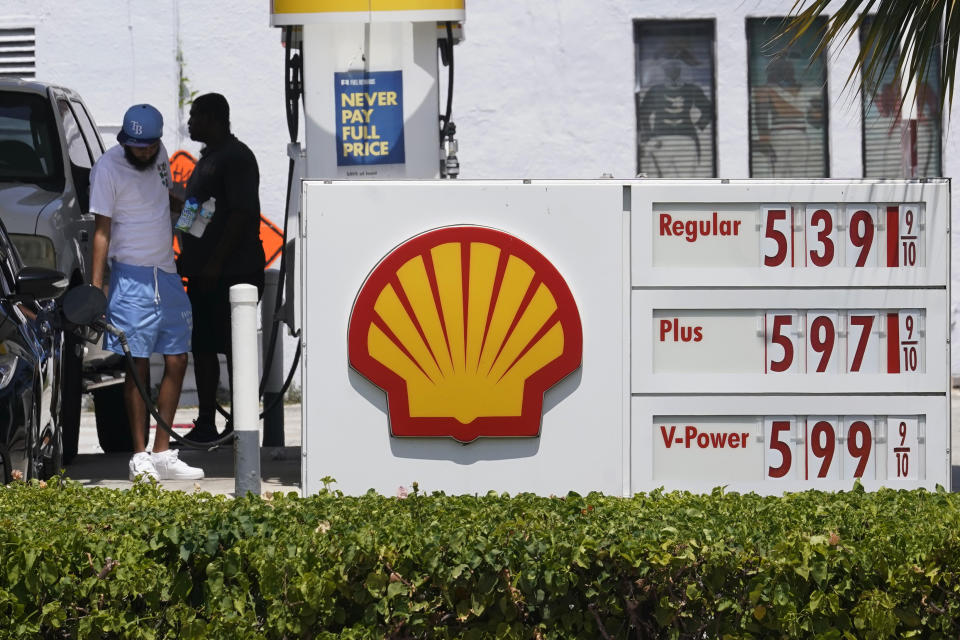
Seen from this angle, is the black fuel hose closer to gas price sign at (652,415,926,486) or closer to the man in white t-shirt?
the man in white t-shirt

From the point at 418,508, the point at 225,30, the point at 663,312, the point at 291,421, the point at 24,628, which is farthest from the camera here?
the point at 225,30

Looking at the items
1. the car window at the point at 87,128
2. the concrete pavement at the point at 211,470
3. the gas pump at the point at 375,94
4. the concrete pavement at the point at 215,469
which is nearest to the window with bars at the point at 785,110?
the concrete pavement at the point at 215,469

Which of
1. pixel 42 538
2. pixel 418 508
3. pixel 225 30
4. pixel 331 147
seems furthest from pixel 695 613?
pixel 225 30

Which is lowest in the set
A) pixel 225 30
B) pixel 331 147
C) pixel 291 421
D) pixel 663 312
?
pixel 291 421

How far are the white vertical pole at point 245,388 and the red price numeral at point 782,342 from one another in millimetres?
1964

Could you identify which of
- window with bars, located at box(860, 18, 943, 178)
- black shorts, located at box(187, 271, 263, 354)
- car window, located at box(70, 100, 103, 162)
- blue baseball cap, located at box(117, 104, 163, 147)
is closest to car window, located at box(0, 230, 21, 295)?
blue baseball cap, located at box(117, 104, 163, 147)

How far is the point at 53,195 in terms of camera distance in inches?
344

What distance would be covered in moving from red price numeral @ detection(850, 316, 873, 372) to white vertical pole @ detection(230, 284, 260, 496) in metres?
2.27

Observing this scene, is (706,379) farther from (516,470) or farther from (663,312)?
(516,470)

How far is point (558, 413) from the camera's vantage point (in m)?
5.95

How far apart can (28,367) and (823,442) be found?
3333 millimetres

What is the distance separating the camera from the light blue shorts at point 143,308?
25.7 ft

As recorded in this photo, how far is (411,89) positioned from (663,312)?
2040mm

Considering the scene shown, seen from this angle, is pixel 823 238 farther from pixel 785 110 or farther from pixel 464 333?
pixel 785 110
